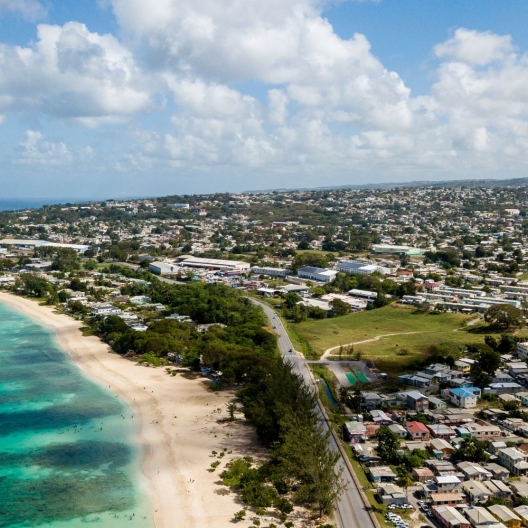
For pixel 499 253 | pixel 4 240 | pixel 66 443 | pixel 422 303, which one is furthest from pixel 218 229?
pixel 66 443

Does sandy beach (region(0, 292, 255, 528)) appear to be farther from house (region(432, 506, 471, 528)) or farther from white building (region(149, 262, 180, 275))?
white building (region(149, 262, 180, 275))

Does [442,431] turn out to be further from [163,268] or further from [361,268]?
[163,268]

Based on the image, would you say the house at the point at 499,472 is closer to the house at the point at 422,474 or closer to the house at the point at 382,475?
the house at the point at 422,474

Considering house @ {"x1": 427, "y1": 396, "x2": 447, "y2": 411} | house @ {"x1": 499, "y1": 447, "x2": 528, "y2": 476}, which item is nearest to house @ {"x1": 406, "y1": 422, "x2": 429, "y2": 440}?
house @ {"x1": 499, "y1": 447, "x2": 528, "y2": 476}

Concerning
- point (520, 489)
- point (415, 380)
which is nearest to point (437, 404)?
point (415, 380)

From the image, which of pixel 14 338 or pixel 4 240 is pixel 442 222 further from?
pixel 14 338
